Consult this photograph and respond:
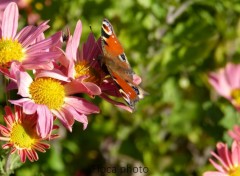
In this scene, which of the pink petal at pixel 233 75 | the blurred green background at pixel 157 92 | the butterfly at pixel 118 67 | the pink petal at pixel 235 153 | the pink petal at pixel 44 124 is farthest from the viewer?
the pink petal at pixel 233 75

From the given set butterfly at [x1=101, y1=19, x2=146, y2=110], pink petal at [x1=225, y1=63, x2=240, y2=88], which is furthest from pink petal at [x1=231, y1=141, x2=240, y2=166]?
pink petal at [x1=225, y1=63, x2=240, y2=88]

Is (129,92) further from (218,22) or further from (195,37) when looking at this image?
(218,22)

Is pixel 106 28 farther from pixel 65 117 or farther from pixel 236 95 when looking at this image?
pixel 236 95

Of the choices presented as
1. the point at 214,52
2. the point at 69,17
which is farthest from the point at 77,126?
the point at 214,52

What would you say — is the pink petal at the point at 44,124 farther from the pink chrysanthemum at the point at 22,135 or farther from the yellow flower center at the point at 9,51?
the yellow flower center at the point at 9,51

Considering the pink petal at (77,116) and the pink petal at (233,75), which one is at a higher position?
the pink petal at (233,75)

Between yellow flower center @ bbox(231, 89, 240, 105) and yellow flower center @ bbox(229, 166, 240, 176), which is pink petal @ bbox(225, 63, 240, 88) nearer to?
yellow flower center @ bbox(231, 89, 240, 105)

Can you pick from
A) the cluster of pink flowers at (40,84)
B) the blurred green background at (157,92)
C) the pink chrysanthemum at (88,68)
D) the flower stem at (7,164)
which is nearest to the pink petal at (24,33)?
the cluster of pink flowers at (40,84)
